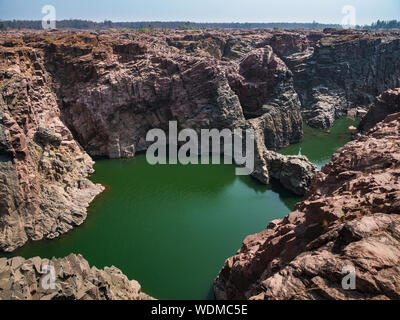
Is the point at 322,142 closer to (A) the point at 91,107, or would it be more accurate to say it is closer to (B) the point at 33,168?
(A) the point at 91,107

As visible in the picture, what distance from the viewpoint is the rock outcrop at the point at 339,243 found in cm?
877

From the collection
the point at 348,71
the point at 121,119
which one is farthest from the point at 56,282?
the point at 348,71

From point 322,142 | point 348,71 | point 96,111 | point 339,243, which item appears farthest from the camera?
point 348,71

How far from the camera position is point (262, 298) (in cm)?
971

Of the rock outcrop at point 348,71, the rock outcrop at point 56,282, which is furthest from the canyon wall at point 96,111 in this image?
the rock outcrop at point 348,71

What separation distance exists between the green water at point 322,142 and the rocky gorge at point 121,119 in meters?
1.61

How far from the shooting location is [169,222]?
88.7ft

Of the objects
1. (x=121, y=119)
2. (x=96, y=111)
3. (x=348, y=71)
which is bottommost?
(x=121, y=119)

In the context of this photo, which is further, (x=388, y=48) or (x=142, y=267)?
(x=388, y=48)

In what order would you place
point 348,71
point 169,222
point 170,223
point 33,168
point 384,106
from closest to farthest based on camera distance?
point 33,168, point 170,223, point 169,222, point 384,106, point 348,71

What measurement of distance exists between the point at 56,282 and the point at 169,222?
43.3 ft
